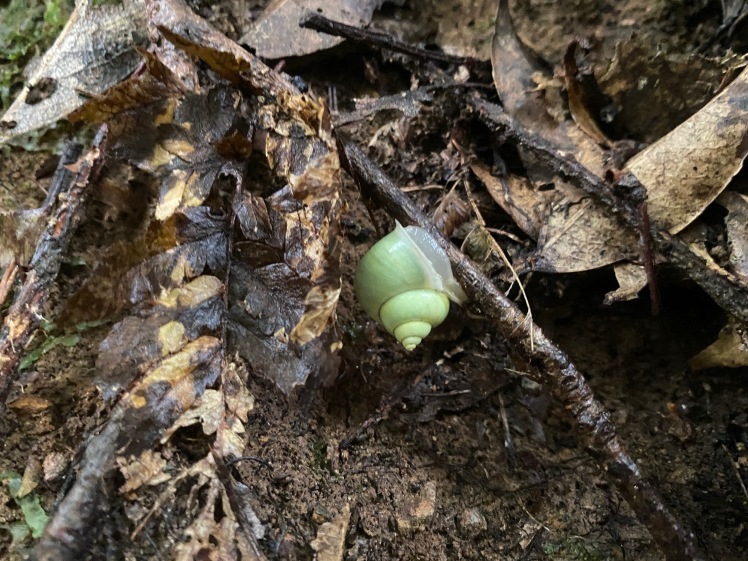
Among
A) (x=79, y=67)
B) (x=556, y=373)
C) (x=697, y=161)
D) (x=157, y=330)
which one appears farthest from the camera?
(x=79, y=67)

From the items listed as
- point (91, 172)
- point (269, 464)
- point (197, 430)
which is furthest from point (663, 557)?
point (91, 172)

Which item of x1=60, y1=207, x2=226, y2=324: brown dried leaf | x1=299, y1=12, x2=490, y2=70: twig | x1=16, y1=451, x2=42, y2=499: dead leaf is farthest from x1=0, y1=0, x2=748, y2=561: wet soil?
x1=299, y1=12, x2=490, y2=70: twig

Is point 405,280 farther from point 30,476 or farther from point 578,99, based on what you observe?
point 30,476

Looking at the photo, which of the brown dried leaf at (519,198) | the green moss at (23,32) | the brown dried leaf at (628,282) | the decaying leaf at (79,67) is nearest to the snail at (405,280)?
the brown dried leaf at (519,198)

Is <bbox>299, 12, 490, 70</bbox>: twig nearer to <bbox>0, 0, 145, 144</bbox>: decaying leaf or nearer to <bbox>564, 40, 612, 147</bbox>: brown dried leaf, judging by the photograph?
<bbox>564, 40, 612, 147</bbox>: brown dried leaf

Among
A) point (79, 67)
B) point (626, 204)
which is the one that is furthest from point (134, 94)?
point (626, 204)

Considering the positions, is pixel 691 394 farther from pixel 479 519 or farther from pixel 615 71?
pixel 615 71

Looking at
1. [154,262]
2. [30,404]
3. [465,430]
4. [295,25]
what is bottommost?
[465,430]
